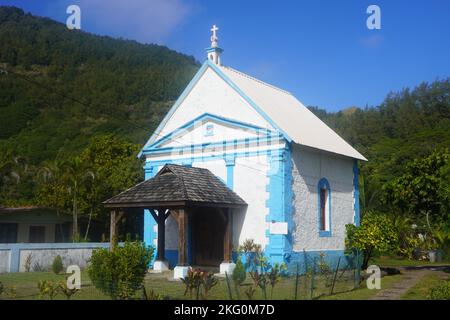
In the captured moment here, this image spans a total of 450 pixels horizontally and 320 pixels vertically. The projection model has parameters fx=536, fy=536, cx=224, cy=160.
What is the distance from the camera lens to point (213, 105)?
22094 millimetres

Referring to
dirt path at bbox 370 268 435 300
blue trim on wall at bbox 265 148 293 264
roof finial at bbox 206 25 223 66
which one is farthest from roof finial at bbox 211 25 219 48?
dirt path at bbox 370 268 435 300

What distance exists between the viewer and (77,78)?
264ft

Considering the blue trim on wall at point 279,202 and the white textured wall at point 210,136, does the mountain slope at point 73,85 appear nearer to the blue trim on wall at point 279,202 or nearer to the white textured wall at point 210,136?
the white textured wall at point 210,136

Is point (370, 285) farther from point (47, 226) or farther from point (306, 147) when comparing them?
point (47, 226)

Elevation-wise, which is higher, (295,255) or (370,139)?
(370,139)

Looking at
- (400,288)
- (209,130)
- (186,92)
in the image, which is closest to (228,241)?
(209,130)

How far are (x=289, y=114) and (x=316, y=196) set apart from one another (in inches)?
155

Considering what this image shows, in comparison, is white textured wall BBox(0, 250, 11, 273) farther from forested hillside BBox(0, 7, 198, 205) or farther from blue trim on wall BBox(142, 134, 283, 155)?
forested hillside BBox(0, 7, 198, 205)

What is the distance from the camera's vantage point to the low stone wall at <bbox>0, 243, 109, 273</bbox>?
2017cm

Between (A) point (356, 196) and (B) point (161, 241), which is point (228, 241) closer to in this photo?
(B) point (161, 241)

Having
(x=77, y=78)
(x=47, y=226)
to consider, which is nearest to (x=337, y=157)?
(x=47, y=226)

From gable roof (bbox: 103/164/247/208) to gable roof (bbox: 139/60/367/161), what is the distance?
125 inches

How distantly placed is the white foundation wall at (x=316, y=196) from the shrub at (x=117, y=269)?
8.62 meters
